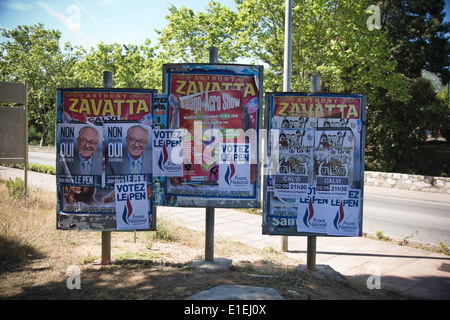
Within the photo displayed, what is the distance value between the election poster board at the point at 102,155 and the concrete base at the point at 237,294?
180 centimetres

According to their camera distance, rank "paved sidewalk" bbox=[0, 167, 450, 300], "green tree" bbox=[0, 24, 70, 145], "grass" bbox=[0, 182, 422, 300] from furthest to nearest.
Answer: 1. "green tree" bbox=[0, 24, 70, 145]
2. "paved sidewalk" bbox=[0, 167, 450, 300]
3. "grass" bbox=[0, 182, 422, 300]

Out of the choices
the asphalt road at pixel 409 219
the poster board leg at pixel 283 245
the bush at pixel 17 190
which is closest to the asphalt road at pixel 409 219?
the asphalt road at pixel 409 219

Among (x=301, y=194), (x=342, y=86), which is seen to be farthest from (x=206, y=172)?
(x=342, y=86)

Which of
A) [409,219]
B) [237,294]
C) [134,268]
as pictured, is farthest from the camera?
[409,219]

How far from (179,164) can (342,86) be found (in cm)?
1516

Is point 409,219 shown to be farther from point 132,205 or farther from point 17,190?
point 17,190

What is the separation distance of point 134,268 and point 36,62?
144 ft

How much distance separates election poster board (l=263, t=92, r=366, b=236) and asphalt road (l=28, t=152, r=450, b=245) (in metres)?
3.85

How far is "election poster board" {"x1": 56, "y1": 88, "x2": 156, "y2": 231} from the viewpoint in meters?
4.90

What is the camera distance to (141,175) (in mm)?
4965

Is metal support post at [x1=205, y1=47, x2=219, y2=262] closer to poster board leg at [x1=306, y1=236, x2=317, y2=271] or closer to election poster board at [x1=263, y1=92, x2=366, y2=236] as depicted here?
election poster board at [x1=263, y1=92, x2=366, y2=236]

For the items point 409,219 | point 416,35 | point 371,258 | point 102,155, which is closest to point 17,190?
point 102,155

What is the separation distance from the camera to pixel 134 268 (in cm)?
477

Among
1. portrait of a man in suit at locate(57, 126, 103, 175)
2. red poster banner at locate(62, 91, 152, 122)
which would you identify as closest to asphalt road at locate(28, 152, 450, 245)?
red poster banner at locate(62, 91, 152, 122)
